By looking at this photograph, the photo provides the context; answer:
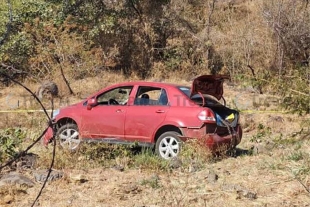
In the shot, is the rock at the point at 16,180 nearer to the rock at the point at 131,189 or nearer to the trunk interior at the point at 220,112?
the rock at the point at 131,189

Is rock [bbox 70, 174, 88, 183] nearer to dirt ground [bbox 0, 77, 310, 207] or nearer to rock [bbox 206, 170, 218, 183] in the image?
dirt ground [bbox 0, 77, 310, 207]

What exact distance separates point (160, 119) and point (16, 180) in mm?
3119

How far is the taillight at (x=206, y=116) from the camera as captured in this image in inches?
316

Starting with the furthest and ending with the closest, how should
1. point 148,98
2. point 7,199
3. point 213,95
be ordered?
point 148,98 → point 213,95 → point 7,199

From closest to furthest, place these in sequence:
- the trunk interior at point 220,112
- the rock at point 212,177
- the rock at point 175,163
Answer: the rock at point 212,177 < the rock at point 175,163 < the trunk interior at point 220,112

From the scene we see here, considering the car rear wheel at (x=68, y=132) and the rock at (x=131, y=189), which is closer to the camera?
the rock at (x=131, y=189)

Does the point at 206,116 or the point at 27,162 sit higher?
the point at 206,116

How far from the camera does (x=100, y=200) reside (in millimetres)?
5547

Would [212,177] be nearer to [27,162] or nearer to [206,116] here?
[206,116]

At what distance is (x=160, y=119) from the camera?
8398 mm

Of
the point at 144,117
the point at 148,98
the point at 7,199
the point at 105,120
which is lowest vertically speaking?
the point at 7,199

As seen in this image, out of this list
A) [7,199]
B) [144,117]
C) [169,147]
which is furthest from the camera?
[144,117]

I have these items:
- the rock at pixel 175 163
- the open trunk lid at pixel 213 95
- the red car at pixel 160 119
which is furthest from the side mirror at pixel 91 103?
the rock at pixel 175 163

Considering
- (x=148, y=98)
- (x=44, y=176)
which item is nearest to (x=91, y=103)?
(x=148, y=98)
